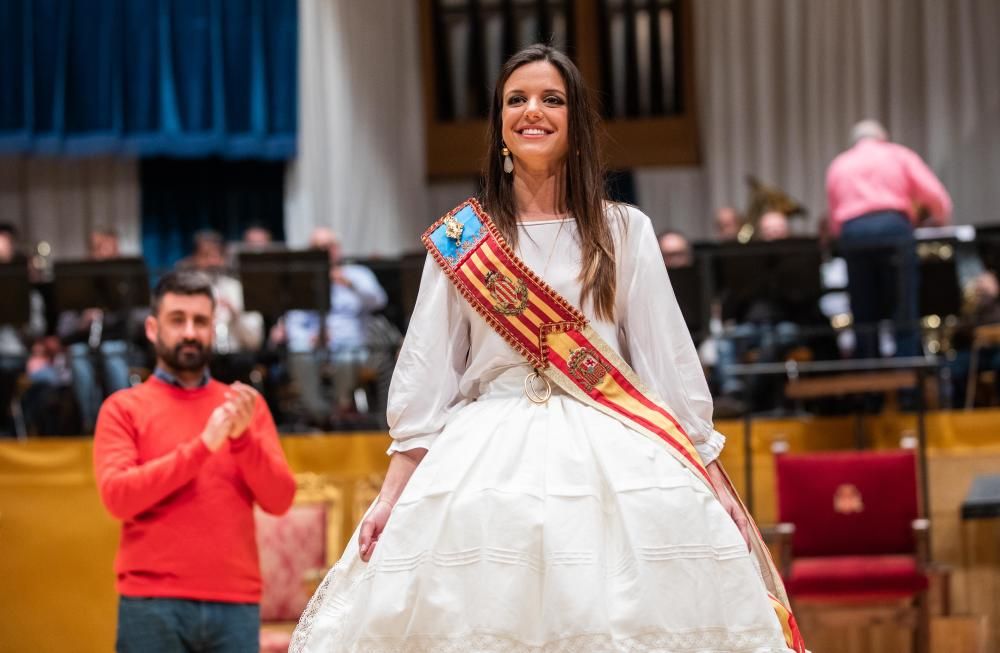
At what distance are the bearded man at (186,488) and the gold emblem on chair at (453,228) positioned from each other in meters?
0.91

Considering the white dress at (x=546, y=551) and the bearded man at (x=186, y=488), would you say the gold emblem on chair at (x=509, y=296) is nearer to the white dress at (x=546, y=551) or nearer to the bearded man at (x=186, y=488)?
the white dress at (x=546, y=551)

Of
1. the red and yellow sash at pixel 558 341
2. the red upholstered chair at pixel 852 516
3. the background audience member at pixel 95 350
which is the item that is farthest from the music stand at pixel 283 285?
the red and yellow sash at pixel 558 341

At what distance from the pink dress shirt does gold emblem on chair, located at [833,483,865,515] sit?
193 cm

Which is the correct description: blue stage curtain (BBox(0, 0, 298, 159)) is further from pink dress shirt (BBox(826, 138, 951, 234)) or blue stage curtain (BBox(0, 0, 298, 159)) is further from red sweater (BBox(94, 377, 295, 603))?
red sweater (BBox(94, 377, 295, 603))

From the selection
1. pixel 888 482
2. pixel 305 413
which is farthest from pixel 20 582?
pixel 888 482

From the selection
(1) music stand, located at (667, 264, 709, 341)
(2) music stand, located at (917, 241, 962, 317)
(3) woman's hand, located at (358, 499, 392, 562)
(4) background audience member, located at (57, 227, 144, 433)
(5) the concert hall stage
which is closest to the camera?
(3) woman's hand, located at (358, 499, 392, 562)

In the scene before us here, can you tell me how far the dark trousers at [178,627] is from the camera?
3539mm

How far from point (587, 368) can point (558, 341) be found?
72 millimetres

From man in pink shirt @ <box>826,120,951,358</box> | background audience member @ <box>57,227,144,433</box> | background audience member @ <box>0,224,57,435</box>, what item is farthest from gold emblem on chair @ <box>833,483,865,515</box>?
background audience member @ <box>0,224,57,435</box>

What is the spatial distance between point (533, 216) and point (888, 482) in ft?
10.3

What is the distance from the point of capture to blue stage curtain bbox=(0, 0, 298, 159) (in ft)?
34.9

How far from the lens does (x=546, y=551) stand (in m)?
2.42

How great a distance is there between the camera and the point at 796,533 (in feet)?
18.2

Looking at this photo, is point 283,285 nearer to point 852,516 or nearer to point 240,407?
point 852,516
